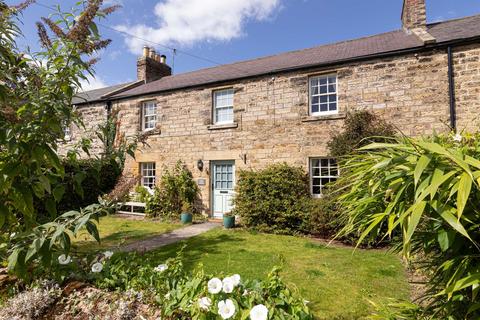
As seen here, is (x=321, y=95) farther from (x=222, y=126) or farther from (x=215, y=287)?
(x=215, y=287)

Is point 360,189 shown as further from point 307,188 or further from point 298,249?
point 307,188

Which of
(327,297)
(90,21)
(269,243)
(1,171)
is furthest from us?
(269,243)

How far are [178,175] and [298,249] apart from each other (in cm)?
677

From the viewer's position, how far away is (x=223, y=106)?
12.5m

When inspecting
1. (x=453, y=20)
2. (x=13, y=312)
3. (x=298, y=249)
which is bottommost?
(x=298, y=249)

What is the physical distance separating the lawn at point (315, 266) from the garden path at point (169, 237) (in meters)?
0.47

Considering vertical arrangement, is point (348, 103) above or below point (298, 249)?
above

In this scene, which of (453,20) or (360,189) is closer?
(360,189)

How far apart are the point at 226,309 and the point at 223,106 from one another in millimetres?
11235

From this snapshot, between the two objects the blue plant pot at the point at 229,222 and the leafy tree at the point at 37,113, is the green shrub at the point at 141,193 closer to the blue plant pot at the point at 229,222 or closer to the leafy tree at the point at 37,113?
the blue plant pot at the point at 229,222

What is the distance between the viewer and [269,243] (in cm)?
838

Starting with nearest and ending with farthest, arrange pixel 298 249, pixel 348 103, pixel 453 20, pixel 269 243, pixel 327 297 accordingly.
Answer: pixel 327 297 < pixel 298 249 < pixel 269 243 < pixel 348 103 < pixel 453 20

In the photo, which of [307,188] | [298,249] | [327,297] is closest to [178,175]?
[307,188]

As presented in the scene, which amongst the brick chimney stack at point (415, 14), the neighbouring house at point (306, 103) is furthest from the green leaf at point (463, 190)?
the brick chimney stack at point (415, 14)
